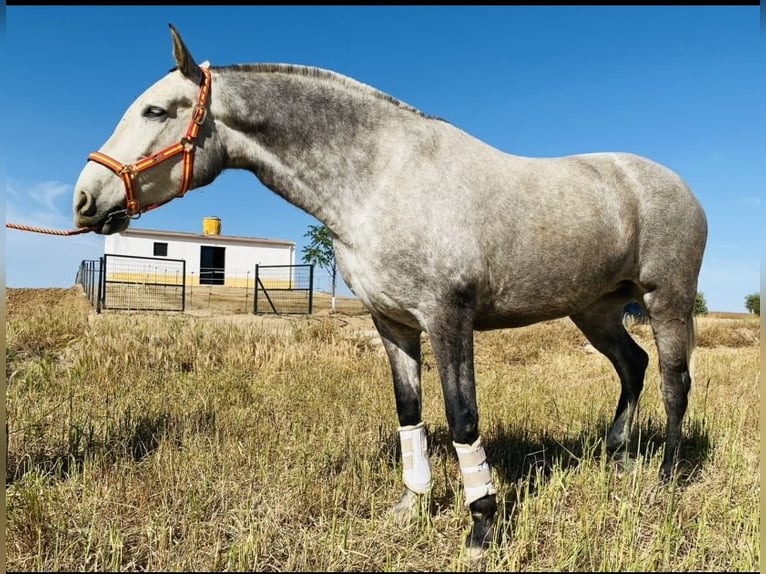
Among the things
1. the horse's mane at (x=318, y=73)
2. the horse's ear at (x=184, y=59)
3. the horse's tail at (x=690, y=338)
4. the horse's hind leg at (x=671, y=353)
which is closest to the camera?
the horse's ear at (x=184, y=59)

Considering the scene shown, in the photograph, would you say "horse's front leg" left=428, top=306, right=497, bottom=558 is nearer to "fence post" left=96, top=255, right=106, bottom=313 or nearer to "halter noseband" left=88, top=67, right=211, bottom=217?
"halter noseband" left=88, top=67, right=211, bottom=217

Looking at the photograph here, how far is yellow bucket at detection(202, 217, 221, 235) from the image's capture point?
110ft

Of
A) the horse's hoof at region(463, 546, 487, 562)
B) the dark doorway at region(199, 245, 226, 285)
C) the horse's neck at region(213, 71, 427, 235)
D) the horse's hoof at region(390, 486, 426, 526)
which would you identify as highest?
the dark doorway at region(199, 245, 226, 285)

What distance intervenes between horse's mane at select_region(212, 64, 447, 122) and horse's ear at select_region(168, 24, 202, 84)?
0.61 ft

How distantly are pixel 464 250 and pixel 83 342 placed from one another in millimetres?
7571

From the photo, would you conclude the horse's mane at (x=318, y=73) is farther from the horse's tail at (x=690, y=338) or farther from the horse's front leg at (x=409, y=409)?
the horse's tail at (x=690, y=338)

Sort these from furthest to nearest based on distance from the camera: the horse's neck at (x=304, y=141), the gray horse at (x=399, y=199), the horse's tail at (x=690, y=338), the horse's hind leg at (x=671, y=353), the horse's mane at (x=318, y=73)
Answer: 1. the horse's tail at (x=690, y=338)
2. the horse's hind leg at (x=671, y=353)
3. the horse's mane at (x=318, y=73)
4. the horse's neck at (x=304, y=141)
5. the gray horse at (x=399, y=199)

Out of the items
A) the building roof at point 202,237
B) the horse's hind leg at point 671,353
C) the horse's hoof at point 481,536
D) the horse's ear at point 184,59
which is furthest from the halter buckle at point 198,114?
the building roof at point 202,237

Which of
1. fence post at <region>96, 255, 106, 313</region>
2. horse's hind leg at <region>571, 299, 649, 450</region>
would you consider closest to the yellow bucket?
fence post at <region>96, 255, 106, 313</region>

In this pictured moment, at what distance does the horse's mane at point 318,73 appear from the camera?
2938 mm

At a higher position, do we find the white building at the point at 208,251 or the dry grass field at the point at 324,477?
the white building at the point at 208,251

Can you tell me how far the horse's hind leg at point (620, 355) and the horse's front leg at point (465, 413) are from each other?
210cm

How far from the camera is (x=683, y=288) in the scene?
3.74 m

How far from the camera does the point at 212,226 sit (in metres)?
33.6
